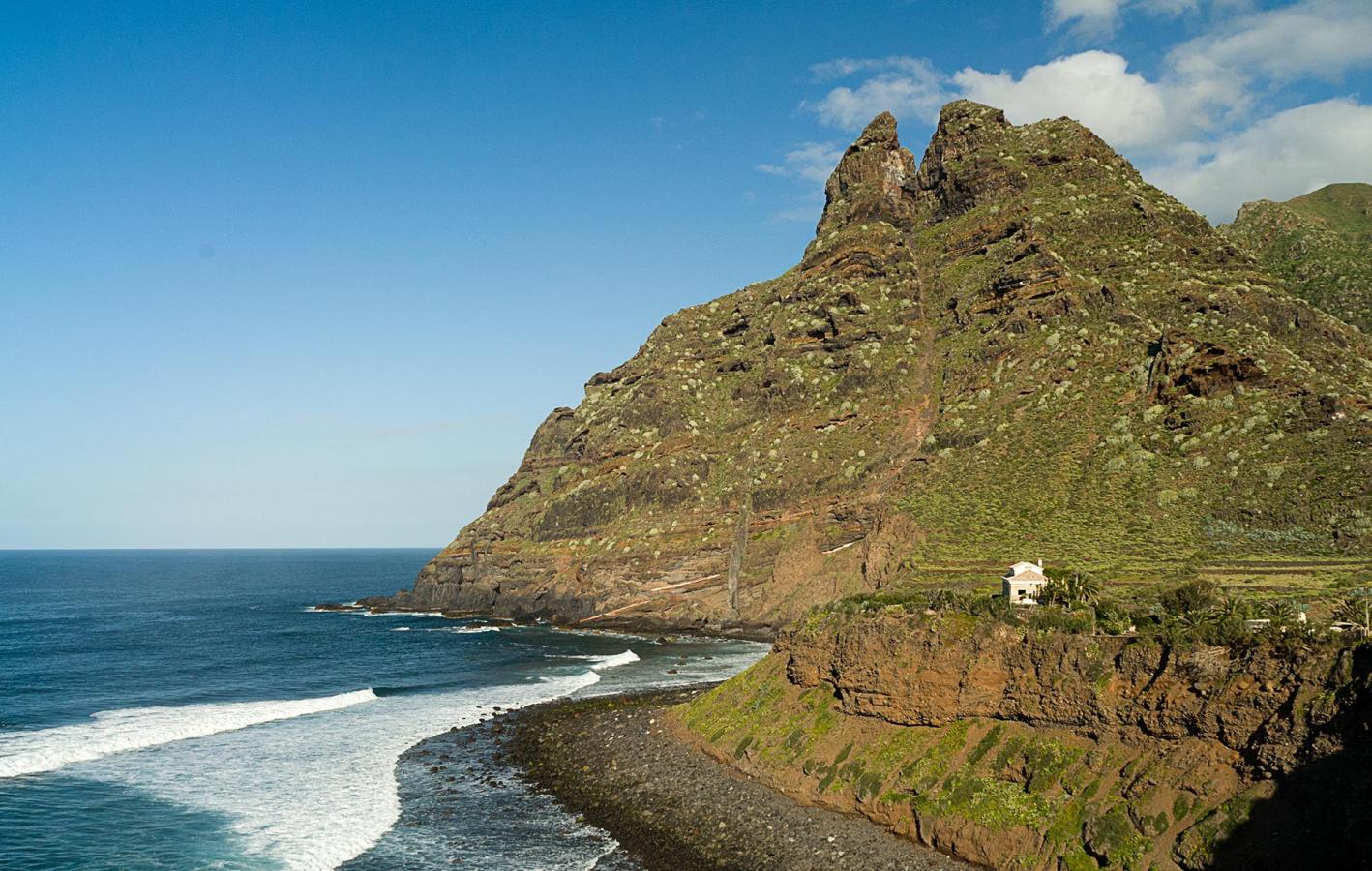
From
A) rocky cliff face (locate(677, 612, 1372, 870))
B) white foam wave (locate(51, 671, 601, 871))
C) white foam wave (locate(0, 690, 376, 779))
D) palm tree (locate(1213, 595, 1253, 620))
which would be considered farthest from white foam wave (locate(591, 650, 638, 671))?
palm tree (locate(1213, 595, 1253, 620))

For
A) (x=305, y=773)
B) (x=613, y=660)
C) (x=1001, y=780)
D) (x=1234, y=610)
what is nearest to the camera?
(x=1001, y=780)

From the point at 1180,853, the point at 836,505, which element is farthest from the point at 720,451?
the point at 1180,853

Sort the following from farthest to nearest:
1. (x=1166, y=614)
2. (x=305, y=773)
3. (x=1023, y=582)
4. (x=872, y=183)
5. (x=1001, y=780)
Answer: (x=872, y=183)
(x=1023, y=582)
(x=305, y=773)
(x=1166, y=614)
(x=1001, y=780)

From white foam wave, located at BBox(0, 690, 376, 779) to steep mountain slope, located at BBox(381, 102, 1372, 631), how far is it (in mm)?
46604

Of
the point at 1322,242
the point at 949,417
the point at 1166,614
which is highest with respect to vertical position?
the point at 1322,242

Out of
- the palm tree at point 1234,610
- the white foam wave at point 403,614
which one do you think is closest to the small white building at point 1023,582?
the palm tree at point 1234,610

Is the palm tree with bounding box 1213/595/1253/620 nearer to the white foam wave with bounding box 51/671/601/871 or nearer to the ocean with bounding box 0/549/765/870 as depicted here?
the ocean with bounding box 0/549/765/870

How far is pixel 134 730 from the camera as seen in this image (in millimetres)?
54812

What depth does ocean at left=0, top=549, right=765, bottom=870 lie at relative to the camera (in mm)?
35344

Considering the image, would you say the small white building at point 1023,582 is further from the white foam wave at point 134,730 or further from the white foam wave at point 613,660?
the white foam wave at point 134,730

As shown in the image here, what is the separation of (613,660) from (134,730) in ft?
128

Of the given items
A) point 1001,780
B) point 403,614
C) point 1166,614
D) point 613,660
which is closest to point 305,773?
point 1001,780

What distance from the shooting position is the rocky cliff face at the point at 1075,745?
24.3 m

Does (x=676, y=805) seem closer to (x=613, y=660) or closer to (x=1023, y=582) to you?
(x=1023, y=582)
